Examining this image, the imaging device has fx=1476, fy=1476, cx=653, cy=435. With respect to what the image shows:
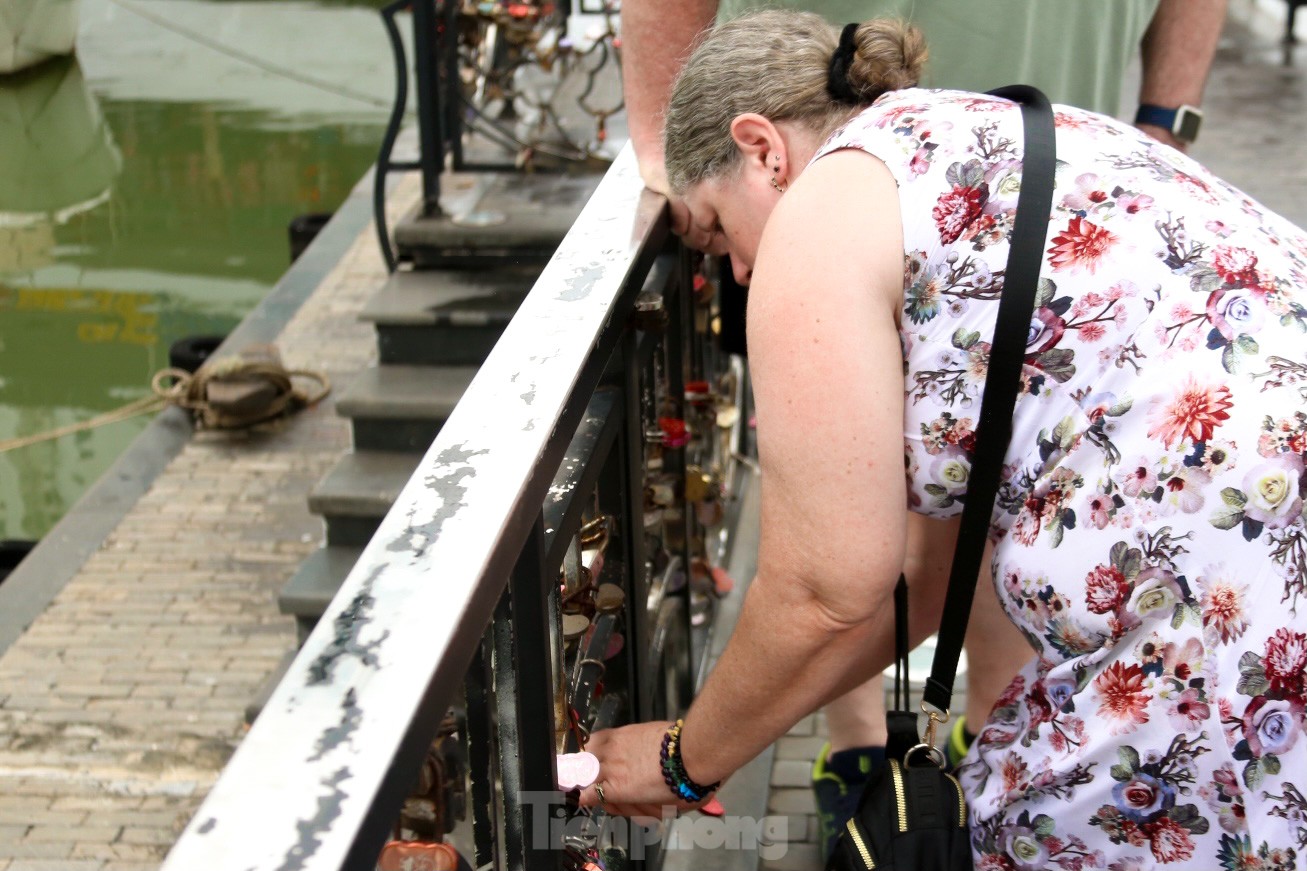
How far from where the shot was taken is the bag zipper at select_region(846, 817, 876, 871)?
1.63 meters

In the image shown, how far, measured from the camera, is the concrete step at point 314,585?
4562mm

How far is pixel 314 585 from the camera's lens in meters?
4.62

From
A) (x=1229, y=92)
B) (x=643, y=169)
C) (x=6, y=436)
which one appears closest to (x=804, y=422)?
(x=643, y=169)

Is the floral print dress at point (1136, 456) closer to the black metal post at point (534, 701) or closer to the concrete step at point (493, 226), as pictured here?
the black metal post at point (534, 701)

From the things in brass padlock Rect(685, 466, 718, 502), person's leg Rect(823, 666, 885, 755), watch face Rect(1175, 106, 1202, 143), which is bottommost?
person's leg Rect(823, 666, 885, 755)

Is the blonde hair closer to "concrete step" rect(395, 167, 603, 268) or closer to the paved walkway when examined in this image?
the paved walkway

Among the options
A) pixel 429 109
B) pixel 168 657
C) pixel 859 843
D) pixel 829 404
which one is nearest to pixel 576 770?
pixel 859 843

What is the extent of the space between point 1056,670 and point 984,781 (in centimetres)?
20

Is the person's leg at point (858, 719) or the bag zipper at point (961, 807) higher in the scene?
the bag zipper at point (961, 807)

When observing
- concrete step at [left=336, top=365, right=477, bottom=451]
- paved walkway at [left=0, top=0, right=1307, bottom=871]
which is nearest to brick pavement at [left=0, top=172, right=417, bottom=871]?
paved walkway at [left=0, top=0, right=1307, bottom=871]

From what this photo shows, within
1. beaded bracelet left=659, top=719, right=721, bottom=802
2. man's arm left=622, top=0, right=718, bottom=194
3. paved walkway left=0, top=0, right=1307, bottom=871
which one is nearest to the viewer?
beaded bracelet left=659, top=719, right=721, bottom=802

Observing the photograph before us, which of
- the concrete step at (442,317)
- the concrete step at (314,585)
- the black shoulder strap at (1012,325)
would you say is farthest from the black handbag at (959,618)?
the concrete step at (442,317)

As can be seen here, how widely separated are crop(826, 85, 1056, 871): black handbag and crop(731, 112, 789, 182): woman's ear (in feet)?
0.80

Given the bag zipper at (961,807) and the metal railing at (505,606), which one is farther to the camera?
the bag zipper at (961,807)
